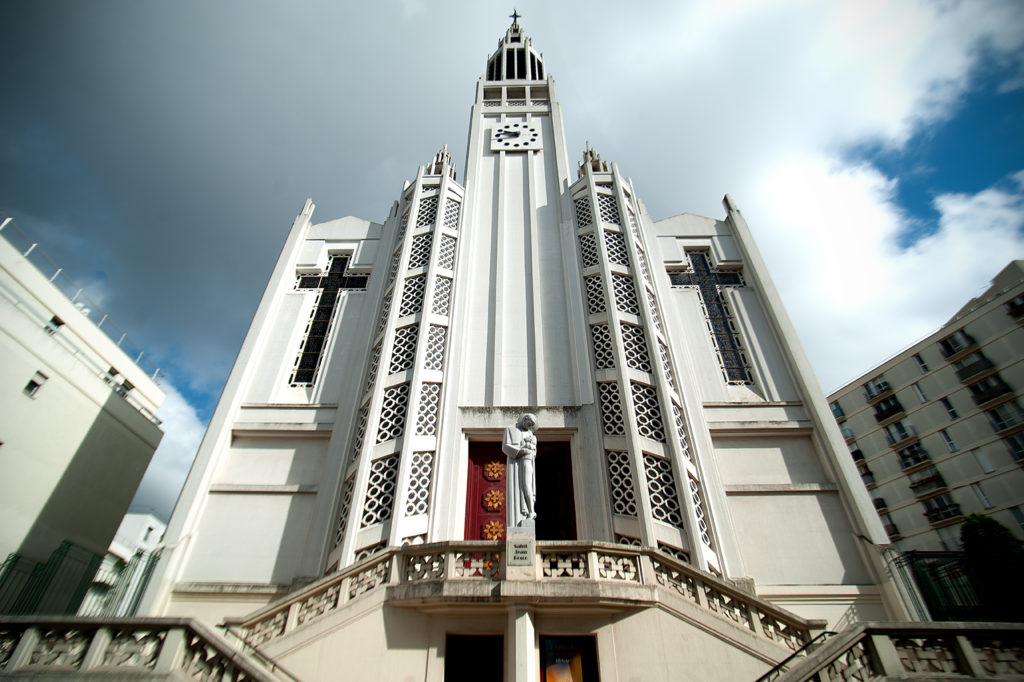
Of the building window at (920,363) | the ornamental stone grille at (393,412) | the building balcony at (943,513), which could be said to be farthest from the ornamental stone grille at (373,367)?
the building window at (920,363)

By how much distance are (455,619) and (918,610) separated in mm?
8839

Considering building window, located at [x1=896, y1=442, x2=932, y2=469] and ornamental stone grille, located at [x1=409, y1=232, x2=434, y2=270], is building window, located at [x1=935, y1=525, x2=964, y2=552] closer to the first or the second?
building window, located at [x1=896, y1=442, x2=932, y2=469]

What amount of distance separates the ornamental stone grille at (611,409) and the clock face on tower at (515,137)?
10.7 m

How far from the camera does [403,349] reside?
12750 mm

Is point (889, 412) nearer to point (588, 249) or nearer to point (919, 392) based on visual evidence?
point (919, 392)

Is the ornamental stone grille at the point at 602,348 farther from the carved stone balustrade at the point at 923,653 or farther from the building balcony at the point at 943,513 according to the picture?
the building balcony at the point at 943,513

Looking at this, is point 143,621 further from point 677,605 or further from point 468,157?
point 468,157

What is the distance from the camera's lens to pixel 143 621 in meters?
6.19

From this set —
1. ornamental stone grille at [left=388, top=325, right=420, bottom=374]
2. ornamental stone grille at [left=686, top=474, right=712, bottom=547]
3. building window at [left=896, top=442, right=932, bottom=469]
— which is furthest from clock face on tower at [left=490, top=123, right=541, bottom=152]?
building window at [left=896, top=442, right=932, bottom=469]

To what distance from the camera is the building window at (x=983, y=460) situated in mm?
24938

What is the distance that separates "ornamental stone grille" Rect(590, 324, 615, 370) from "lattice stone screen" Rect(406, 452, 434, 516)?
456 cm

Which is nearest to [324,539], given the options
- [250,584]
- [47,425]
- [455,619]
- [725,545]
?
[250,584]

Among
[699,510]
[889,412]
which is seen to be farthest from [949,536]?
[699,510]

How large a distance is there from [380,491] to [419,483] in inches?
31.9
